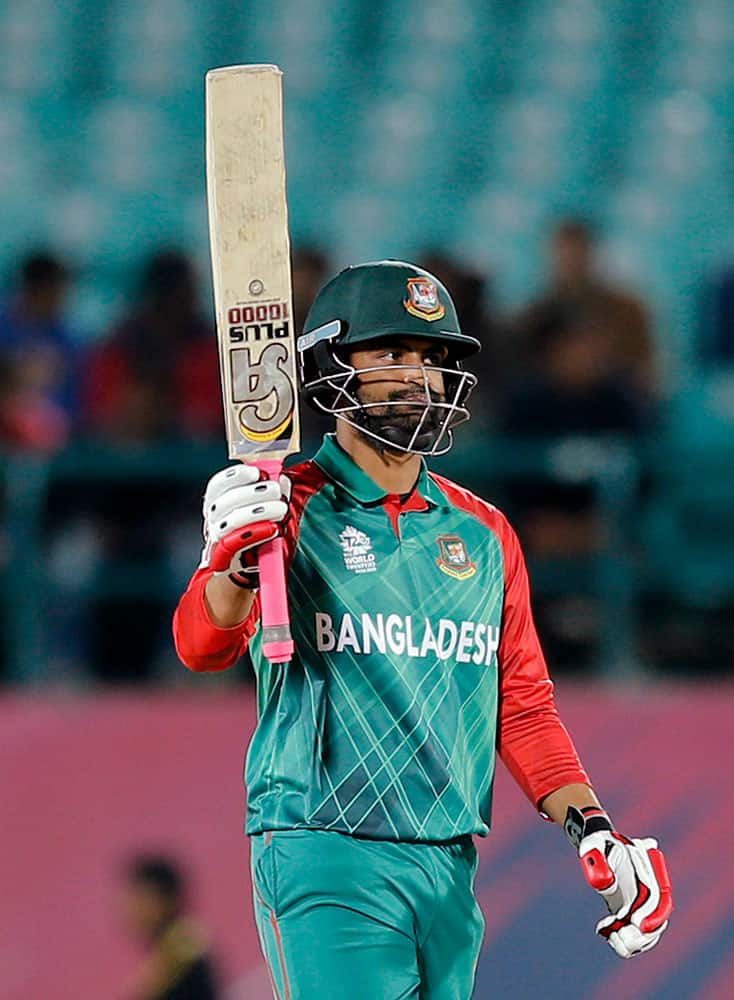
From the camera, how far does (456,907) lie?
2.88 m

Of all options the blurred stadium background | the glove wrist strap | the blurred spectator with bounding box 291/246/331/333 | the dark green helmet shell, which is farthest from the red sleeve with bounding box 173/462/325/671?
the blurred spectator with bounding box 291/246/331/333

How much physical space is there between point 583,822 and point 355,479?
62 cm

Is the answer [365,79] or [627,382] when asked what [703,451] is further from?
[365,79]

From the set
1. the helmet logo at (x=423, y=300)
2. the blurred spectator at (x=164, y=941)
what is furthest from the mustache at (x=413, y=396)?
the blurred spectator at (x=164, y=941)

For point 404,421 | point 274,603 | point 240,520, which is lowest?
point 274,603

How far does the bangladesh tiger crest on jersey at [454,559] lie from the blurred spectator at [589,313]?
257 centimetres

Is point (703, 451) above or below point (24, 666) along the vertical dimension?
above

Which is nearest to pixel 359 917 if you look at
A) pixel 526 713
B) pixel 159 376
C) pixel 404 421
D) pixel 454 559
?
pixel 526 713

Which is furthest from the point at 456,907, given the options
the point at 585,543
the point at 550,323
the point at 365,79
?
the point at 365,79

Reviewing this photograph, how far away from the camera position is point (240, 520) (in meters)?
2.64

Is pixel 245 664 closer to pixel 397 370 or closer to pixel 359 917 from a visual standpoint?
pixel 397 370

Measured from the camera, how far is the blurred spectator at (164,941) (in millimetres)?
5262

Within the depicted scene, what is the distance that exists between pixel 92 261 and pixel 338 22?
8.33 ft

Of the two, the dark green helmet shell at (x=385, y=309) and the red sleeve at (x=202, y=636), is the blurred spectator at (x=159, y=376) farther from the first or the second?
the red sleeve at (x=202, y=636)
